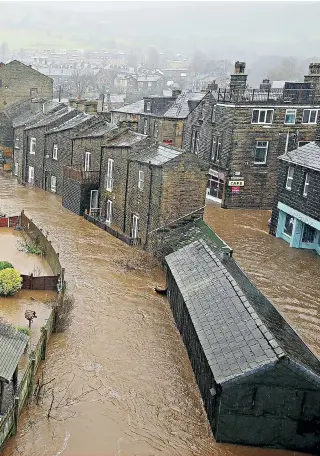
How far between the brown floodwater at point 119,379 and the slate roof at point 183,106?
79.3 ft

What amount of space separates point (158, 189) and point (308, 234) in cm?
948

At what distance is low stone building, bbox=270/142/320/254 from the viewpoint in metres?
29.8

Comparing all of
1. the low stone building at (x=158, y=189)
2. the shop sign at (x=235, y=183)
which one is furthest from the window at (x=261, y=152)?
the low stone building at (x=158, y=189)

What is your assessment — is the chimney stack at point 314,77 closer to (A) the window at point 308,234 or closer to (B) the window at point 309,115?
(B) the window at point 309,115

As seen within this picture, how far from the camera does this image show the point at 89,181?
38500 millimetres

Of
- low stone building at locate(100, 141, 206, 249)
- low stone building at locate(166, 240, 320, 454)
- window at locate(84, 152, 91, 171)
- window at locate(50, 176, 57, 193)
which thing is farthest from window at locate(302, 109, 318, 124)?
low stone building at locate(166, 240, 320, 454)

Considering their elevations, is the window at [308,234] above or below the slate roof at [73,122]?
below

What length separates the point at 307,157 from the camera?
31109 millimetres

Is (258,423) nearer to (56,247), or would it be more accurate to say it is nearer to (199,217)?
(199,217)

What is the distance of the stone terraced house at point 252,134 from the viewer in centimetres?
4044

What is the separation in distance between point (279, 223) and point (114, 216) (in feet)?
34.7

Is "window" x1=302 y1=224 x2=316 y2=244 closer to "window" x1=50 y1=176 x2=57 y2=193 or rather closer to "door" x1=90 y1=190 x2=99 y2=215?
"door" x1=90 y1=190 x2=99 y2=215

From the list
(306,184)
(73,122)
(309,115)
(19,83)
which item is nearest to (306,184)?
(306,184)

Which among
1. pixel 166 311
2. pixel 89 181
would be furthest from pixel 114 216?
pixel 166 311
